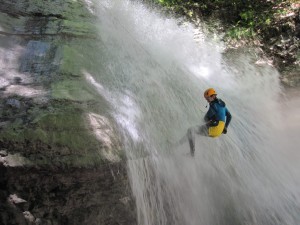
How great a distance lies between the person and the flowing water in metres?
0.33

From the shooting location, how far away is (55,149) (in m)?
4.32

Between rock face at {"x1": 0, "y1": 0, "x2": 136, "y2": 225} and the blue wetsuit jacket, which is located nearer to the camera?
rock face at {"x1": 0, "y1": 0, "x2": 136, "y2": 225}

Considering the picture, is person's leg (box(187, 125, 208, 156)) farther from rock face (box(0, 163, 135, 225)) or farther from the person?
rock face (box(0, 163, 135, 225))

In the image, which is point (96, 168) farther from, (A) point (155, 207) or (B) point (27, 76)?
(B) point (27, 76)

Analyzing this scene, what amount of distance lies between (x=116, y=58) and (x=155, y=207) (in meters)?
3.63

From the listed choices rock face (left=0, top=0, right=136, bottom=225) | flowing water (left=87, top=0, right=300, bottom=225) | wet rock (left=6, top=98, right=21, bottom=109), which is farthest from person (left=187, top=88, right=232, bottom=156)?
wet rock (left=6, top=98, right=21, bottom=109)

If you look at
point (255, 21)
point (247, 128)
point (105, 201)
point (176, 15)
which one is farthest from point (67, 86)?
point (255, 21)

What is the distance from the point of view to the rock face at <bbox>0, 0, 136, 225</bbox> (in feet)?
13.4

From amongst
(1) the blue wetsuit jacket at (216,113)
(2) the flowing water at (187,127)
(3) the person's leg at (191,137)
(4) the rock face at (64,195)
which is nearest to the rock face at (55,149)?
(4) the rock face at (64,195)

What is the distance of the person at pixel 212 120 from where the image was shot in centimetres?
605

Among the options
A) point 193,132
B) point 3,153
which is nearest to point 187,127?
point 193,132

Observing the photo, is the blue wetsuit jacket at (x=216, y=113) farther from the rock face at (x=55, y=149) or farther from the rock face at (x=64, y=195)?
the rock face at (x=64, y=195)

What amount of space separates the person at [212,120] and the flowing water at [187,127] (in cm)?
33

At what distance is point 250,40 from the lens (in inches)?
441
